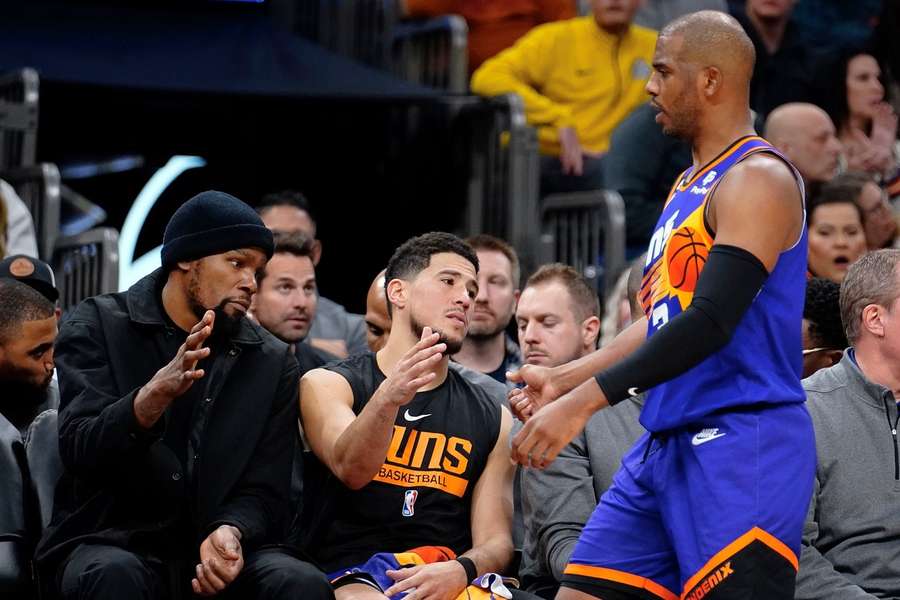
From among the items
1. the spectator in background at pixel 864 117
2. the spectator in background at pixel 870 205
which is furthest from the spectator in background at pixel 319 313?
the spectator in background at pixel 864 117

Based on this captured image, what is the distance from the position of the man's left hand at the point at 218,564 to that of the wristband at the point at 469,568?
69 centimetres

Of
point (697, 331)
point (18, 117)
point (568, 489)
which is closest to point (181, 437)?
point (568, 489)

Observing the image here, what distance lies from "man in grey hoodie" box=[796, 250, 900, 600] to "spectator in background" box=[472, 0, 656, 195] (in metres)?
3.98

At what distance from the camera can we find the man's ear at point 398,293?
5.11 metres

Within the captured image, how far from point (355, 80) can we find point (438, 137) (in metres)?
0.69

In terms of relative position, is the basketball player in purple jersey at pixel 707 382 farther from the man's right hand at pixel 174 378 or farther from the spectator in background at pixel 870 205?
the spectator in background at pixel 870 205

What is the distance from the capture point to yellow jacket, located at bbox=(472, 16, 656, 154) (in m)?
8.73

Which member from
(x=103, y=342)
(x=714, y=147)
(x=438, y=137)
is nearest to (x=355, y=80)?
(x=438, y=137)

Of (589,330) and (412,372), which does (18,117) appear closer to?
(589,330)

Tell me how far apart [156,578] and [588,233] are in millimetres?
4270

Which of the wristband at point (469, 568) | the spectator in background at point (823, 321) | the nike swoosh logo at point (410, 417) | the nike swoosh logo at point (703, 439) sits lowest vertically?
the wristband at point (469, 568)

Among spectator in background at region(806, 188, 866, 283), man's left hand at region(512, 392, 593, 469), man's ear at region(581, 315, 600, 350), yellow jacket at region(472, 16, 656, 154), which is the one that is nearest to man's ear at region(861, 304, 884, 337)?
man's ear at region(581, 315, 600, 350)

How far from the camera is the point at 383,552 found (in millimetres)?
4742

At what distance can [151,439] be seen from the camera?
443 cm
